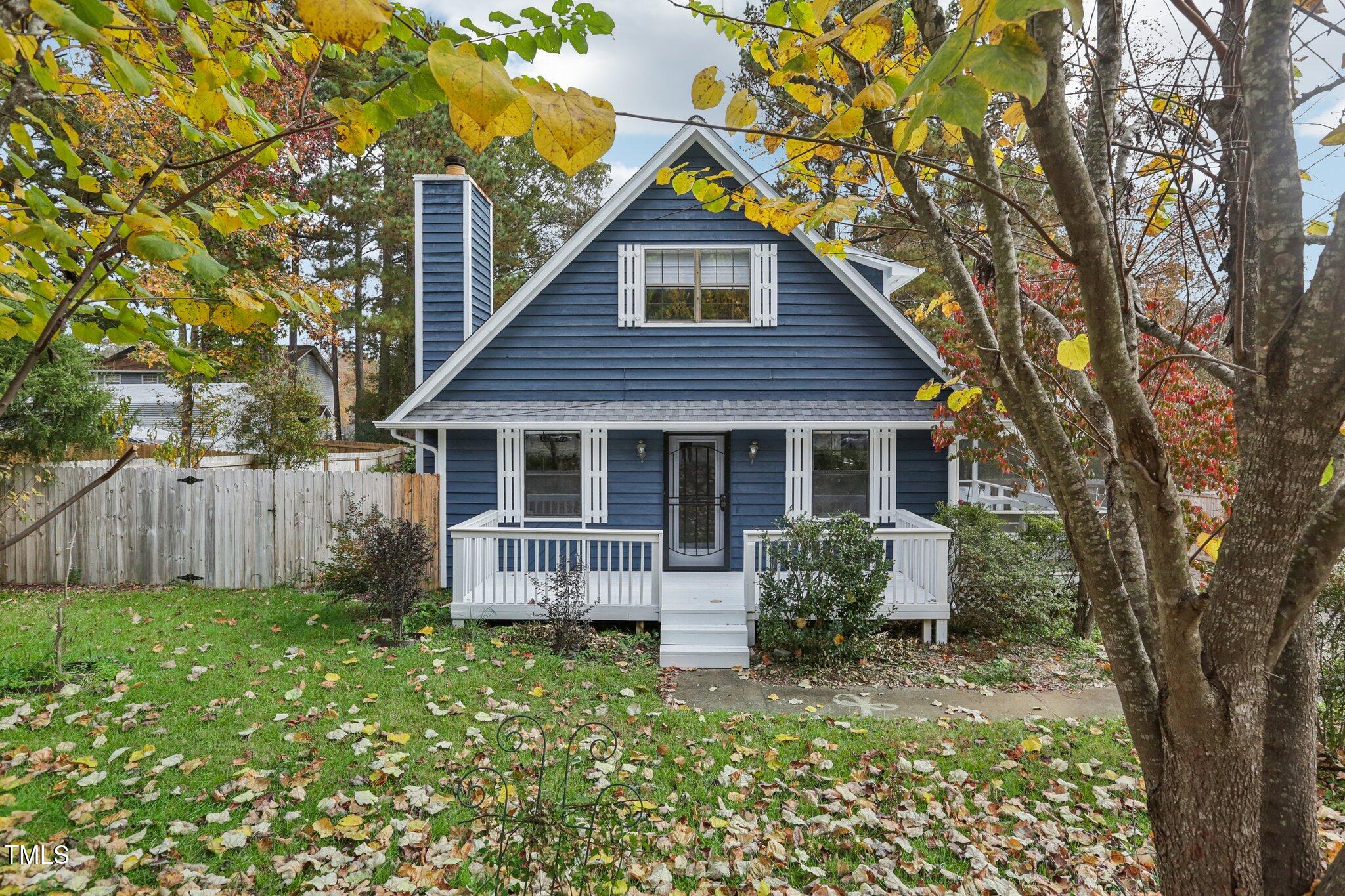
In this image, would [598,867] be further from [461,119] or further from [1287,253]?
[1287,253]

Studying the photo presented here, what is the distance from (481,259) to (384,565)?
17.6 ft

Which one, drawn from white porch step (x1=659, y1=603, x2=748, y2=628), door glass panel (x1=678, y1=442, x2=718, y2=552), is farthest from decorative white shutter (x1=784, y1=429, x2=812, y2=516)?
white porch step (x1=659, y1=603, x2=748, y2=628)

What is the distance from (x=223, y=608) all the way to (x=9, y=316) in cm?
709

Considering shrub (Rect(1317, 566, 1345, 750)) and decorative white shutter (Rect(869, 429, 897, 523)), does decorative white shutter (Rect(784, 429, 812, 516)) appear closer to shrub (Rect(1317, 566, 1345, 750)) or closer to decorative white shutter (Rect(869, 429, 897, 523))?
decorative white shutter (Rect(869, 429, 897, 523))

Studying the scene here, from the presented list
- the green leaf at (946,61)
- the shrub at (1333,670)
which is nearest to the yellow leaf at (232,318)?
the green leaf at (946,61)

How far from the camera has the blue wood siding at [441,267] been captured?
9.59 metres

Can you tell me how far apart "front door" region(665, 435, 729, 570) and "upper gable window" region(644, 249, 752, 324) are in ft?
5.67

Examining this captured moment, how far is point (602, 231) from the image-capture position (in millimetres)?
9219

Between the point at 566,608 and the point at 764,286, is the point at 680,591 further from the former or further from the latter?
the point at 764,286

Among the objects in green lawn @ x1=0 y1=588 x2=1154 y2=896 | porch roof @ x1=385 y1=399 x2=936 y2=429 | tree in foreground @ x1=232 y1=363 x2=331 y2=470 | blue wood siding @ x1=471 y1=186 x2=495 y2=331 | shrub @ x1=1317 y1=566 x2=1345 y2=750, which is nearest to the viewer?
green lawn @ x1=0 y1=588 x2=1154 y2=896

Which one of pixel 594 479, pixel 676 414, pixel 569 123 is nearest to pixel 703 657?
pixel 594 479

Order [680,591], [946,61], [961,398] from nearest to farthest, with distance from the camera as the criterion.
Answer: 1. [946,61]
2. [961,398]
3. [680,591]

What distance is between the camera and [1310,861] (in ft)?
6.28

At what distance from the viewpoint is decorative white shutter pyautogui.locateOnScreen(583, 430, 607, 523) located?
894 cm
